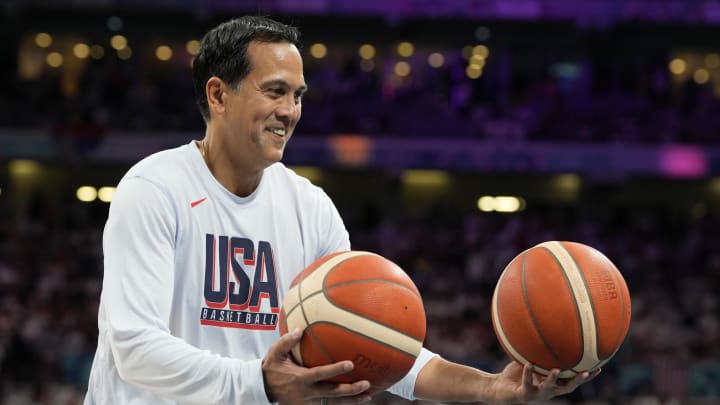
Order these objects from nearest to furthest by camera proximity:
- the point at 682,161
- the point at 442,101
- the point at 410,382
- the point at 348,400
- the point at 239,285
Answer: the point at 348,400, the point at 239,285, the point at 410,382, the point at 682,161, the point at 442,101

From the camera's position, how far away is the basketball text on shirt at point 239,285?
353 centimetres

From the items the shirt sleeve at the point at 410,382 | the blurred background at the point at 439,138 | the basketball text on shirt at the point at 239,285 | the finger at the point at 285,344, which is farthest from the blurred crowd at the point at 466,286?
the finger at the point at 285,344

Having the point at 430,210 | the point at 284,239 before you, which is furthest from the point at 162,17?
the point at 284,239

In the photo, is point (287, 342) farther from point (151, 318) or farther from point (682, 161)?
point (682, 161)

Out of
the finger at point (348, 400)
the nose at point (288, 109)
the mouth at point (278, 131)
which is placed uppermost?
the nose at point (288, 109)

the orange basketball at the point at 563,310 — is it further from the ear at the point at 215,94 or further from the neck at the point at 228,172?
the ear at the point at 215,94

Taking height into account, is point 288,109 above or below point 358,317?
above

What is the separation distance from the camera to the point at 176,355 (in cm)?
310

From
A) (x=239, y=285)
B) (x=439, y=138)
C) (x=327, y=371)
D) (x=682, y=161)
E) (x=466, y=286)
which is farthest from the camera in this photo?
(x=439, y=138)

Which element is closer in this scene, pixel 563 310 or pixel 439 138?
pixel 563 310

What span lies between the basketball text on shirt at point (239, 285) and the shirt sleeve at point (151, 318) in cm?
18

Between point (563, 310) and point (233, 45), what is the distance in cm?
160

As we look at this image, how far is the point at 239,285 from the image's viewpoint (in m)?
3.59

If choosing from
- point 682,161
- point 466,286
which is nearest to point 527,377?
point 466,286
